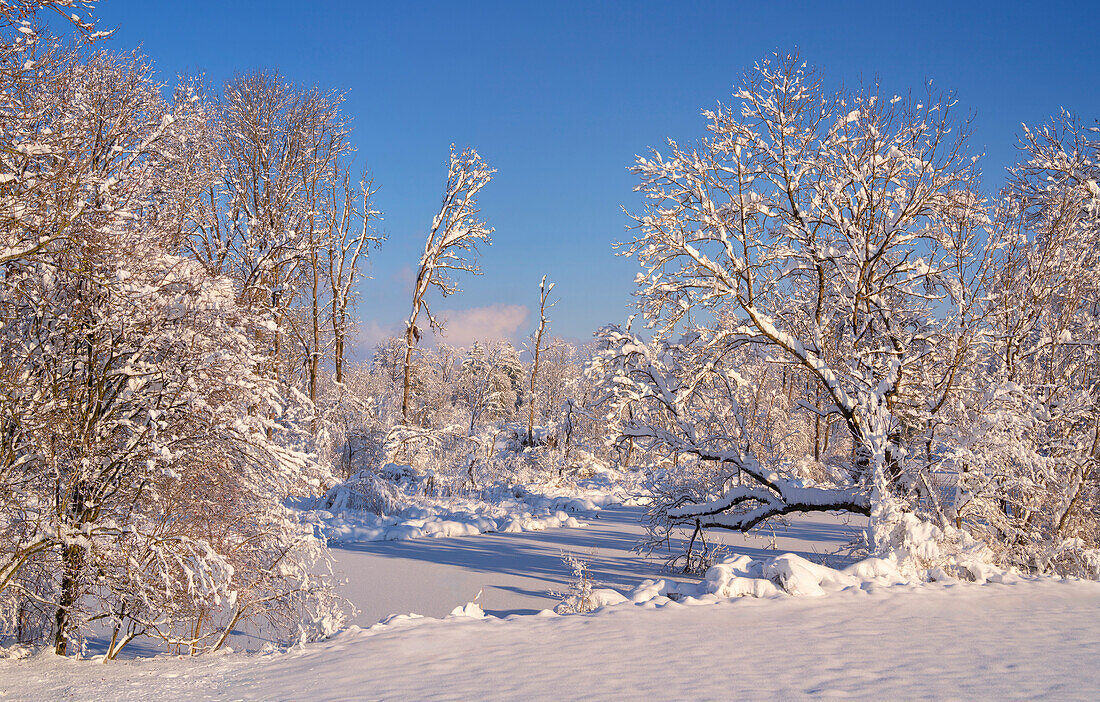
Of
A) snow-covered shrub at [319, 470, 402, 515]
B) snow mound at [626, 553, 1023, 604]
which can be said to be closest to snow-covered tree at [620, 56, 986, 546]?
snow mound at [626, 553, 1023, 604]

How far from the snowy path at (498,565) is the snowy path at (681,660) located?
226 cm

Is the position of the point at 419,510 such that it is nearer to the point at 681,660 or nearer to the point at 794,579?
the point at 794,579

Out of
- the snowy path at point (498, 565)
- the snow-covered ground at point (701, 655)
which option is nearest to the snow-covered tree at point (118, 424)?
the snow-covered ground at point (701, 655)

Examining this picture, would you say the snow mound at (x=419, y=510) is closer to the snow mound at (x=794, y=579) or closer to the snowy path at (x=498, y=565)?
the snowy path at (x=498, y=565)

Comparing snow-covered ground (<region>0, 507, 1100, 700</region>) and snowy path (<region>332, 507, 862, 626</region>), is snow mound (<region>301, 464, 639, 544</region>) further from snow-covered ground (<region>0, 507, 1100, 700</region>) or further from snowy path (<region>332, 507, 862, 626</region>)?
snow-covered ground (<region>0, 507, 1100, 700</region>)

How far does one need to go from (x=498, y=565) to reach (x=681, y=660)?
6440 mm

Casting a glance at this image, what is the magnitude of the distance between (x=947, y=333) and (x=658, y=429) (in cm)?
410

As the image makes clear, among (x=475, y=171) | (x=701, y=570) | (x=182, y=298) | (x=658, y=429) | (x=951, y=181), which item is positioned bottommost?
(x=701, y=570)

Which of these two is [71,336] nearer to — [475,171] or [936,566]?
[936,566]

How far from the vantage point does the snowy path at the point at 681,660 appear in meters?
3.82

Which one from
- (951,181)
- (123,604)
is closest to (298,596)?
(123,604)

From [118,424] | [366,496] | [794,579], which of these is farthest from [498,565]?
[118,424]

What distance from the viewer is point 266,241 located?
12.1 m

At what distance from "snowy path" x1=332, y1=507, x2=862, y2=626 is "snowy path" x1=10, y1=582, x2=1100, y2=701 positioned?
2258 millimetres
